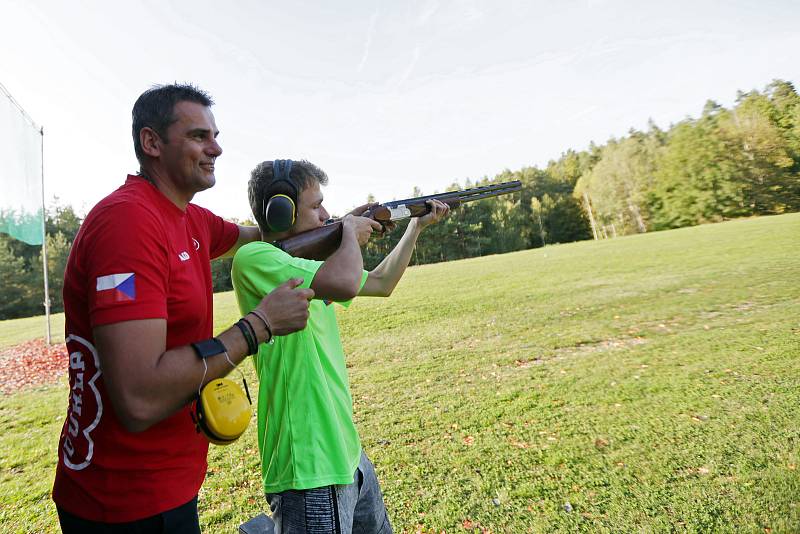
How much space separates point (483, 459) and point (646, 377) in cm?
396

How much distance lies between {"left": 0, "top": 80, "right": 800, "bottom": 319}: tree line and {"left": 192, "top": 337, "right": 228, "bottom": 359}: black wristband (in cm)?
4404

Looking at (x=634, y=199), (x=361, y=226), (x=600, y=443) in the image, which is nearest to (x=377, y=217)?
(x=361, y=226)

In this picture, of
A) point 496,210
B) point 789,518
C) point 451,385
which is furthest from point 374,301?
point 496,210

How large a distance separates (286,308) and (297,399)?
49cm

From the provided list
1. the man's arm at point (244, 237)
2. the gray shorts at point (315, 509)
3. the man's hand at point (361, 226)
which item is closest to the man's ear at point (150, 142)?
the man's hand at point (361, 226)

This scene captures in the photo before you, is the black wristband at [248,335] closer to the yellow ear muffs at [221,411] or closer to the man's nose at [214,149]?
the yellow ear muffs at [221,411]

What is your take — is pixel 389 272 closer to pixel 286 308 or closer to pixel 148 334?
pixel 286 308

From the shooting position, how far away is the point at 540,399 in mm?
6836

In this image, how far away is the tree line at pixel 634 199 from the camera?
5031 cm

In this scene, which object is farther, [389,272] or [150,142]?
[389,272]

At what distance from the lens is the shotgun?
7.60 ft

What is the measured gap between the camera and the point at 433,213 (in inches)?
159

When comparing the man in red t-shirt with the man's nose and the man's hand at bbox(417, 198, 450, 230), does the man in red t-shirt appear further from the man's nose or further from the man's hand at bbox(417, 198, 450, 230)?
the man's hand at bbox(417, 198, 450, 230)

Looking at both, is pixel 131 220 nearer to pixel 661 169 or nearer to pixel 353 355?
pixel 353 355
